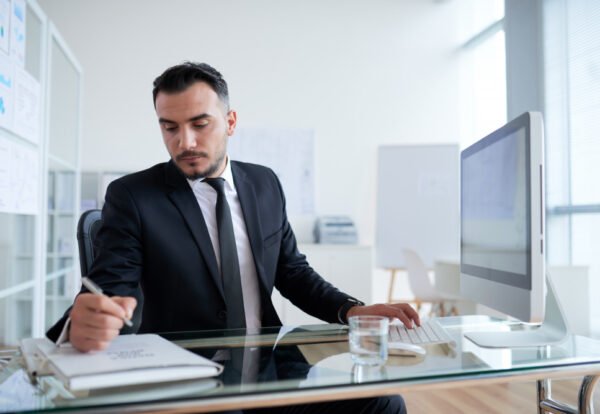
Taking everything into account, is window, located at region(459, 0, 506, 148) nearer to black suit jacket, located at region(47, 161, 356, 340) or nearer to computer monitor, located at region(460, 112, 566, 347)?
computer monitor, located at region(460, 112, 566, 347)

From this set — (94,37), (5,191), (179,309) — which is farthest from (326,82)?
(179,309)

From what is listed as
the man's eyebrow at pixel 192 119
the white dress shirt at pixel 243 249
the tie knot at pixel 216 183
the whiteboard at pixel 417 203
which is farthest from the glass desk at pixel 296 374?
the whiteboard at pixel 417 203

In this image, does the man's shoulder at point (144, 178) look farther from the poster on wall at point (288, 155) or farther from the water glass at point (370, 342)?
the poster on wall at point (288, 155)

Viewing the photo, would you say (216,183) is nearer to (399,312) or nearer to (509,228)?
(399,312)

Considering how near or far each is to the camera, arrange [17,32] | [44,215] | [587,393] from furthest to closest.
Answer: [44,215], [17,32], [587,393]

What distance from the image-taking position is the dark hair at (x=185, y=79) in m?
1.39

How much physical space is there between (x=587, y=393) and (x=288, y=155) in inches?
172

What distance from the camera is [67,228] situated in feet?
13.4

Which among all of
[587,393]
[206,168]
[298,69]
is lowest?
[587,393]

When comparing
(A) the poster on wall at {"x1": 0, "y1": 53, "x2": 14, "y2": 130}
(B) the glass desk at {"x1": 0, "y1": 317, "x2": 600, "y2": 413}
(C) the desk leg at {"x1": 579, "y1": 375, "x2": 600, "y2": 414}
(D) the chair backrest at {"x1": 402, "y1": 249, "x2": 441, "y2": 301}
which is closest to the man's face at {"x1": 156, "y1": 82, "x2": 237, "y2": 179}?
(B) the glass desk at {"x1": 0, "y1": 317, "x2": 600, "y2": 413}

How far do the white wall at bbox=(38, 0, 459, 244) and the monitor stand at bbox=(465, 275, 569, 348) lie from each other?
4070mm

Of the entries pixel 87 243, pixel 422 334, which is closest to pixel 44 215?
pixel 87 243

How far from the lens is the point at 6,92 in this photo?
2.51 meters

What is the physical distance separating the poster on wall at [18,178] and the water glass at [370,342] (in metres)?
2.08
